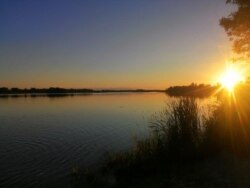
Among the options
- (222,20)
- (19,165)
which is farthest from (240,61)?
(19,165)

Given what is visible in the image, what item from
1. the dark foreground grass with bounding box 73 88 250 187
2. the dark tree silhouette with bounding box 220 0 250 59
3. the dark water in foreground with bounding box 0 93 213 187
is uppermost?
the dark tree silhouette with bounding box 220 0 250 59

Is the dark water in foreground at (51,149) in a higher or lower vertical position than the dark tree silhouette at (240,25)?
lower

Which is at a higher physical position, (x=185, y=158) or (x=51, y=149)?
(x=185, y=158)

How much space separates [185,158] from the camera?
1050 centimetres

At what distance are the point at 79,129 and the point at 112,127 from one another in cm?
286

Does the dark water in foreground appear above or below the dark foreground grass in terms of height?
below

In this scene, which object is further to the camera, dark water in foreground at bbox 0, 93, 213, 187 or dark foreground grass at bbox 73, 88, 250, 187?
dark water in foreground at bbox 0, 93, 213, 187

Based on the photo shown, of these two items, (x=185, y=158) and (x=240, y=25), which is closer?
(x=185, y=158)

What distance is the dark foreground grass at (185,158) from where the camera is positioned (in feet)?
28.8

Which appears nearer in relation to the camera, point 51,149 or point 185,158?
point 185,158

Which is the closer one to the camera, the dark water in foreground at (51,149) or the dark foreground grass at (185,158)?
the dark foreground grass at (185,158)

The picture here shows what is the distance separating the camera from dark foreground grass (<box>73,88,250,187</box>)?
8.77 meters

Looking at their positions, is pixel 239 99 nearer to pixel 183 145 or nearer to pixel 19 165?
pixel 183 145

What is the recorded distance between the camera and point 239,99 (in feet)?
53.2
